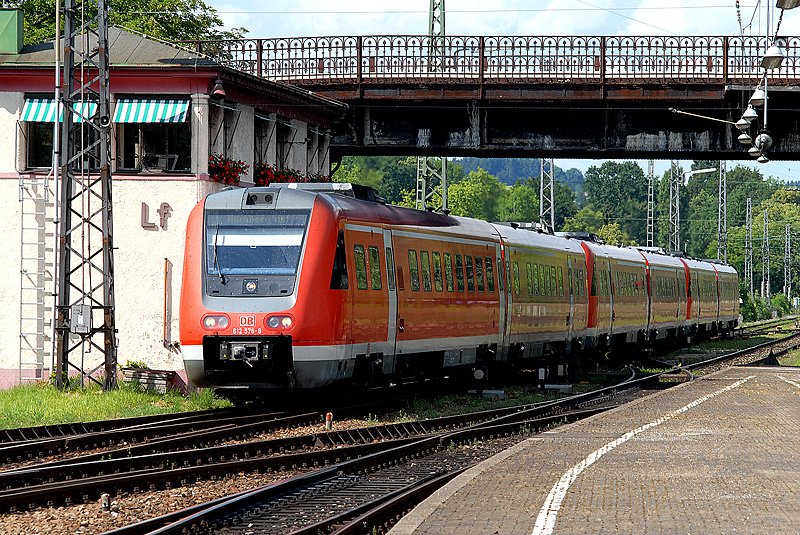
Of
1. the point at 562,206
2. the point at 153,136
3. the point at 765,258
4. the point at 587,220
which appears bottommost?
the point at 765,258

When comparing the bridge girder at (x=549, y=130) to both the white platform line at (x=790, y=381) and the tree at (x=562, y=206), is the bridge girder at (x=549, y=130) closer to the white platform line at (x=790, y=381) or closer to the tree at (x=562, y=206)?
the white platform line at (x=790, y=381)

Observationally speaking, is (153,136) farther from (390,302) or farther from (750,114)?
(750,114)

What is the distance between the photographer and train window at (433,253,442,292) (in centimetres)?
2222

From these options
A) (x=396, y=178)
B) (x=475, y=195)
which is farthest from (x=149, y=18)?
(x=396, y=178)

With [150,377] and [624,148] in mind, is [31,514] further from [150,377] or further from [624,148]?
[624,148]

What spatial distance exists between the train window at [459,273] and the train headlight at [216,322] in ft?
19.9

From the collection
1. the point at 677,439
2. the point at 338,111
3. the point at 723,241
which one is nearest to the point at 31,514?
the point at 677,439

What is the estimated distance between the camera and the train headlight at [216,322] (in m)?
18.2

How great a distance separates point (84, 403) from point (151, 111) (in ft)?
19.2

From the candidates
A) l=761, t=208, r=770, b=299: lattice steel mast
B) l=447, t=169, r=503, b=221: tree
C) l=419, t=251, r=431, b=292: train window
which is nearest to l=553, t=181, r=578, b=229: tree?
l=447, t=169, r=503, b=221: tree

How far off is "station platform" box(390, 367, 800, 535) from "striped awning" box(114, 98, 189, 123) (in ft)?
30.8

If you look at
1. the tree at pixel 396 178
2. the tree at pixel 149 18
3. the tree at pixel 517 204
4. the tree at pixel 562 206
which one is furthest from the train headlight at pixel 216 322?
the tree at pixel 562 206

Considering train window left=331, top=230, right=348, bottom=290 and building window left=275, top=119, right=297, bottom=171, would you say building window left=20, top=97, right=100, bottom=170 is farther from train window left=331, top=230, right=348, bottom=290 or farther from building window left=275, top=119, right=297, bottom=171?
train window left=331, top=230, right=348, bottom=290

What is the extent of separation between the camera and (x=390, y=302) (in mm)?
20359
